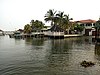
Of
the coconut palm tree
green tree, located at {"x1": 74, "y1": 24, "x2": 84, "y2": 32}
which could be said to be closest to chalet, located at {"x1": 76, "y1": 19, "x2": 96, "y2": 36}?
green tree, located at {"x1": 74, "y1": 24, "x2": 84, "y2": 32}

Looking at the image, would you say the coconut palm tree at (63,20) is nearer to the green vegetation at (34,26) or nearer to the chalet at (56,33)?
the chalet at (56,33)

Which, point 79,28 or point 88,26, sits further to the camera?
point 88,26

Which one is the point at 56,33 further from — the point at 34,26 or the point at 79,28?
the point at 34,26

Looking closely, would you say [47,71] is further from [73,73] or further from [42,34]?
[42,34]

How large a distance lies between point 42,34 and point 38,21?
53.0 feet

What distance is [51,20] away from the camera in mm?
87312

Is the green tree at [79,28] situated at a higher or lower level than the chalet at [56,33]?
higher

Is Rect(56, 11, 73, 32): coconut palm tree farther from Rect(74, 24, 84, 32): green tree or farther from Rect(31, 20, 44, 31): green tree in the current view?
Rect(31, 20, 44, 31): green tree

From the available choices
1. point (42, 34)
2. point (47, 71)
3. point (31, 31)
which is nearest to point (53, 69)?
point (47, 71)

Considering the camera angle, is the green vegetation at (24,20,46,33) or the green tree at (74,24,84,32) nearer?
the green tree at (74,24,84,32)

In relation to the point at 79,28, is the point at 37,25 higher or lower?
higher

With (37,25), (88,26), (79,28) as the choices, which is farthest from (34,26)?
(88,26)

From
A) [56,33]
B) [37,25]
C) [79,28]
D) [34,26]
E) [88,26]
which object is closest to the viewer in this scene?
[56,33]

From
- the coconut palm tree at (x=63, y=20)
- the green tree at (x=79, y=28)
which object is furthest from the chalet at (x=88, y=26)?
the coconut palm tree at (x=63, y=20)
